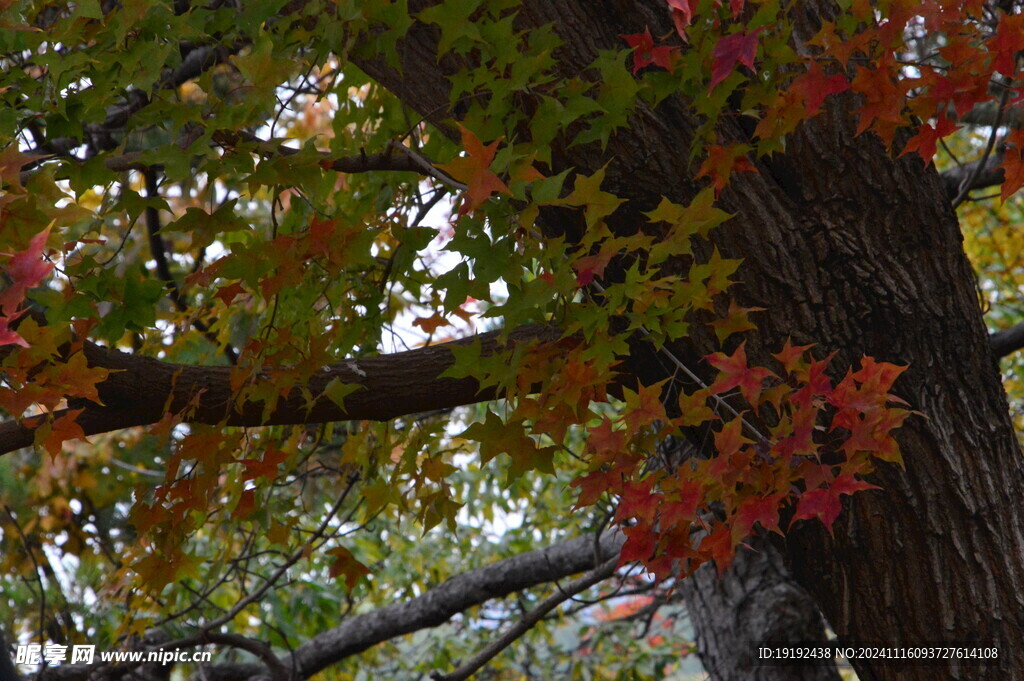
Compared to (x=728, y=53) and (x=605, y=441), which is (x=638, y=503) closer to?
(x=605, y=441)

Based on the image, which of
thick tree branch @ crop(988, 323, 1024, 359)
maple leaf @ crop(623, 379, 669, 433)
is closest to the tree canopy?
maple leaf @ crop(623, 379, 669, 433)

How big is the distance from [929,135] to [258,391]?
4.47 feet

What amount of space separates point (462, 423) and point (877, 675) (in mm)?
2695

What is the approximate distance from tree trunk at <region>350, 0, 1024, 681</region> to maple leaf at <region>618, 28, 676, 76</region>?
0.13 metres

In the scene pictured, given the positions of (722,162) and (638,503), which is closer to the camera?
(638,503)

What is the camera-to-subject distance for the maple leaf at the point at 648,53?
173cm

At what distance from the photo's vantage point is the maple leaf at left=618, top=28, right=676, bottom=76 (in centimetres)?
173

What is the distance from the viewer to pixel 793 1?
5.28ft

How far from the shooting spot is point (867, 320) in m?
1.91

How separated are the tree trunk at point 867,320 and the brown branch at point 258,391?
1.46ft

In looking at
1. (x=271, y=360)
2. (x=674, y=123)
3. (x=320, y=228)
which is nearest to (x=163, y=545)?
(x=271, y=360)

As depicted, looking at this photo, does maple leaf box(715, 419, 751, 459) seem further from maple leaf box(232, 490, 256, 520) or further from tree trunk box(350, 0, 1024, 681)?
maple leaf box(232, 490, 256, 520)

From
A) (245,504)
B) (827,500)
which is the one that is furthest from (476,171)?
(245,504)

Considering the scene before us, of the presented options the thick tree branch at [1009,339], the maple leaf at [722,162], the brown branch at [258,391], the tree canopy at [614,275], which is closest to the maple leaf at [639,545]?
the tree canopy at [614,275]
